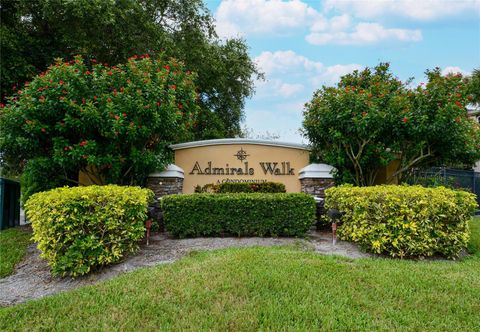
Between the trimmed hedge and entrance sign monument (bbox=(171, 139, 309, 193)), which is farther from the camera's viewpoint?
entrance sign monument (bbox=(171, 139, 309, 193))

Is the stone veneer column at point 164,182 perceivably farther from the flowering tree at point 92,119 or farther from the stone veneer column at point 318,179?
the stone veneer column at point 318,179

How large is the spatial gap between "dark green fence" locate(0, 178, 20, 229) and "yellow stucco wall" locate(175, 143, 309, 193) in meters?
4.42

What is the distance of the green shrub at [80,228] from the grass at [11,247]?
121 centimetres

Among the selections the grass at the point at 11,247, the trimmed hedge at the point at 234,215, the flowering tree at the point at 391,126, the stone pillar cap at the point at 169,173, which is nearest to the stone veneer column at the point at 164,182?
the stone pillar cap at the point at 169,173

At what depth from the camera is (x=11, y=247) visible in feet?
23.0

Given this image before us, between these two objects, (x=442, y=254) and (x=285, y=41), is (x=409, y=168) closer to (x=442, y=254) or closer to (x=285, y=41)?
(x=442, y=254)

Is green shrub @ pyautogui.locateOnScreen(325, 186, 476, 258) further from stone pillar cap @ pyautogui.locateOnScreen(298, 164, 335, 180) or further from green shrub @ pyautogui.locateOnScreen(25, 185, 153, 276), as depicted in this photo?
green shrub @ pyautogui.locateOnScreen(25, 185, 153, 276)

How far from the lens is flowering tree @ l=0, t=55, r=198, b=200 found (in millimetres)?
7129

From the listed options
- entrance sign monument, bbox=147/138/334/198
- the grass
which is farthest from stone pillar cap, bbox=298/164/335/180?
the grass

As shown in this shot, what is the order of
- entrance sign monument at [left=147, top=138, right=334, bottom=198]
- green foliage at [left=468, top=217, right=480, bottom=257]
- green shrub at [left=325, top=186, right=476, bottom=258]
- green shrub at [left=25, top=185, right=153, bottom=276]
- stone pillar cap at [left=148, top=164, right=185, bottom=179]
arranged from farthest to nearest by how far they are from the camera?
1. entrance sign monument at [left=147, top=138, right=334, bottom=198]
2. stone pillar cap at [left=148, top=164, right=185, bottom=179]
3. green foliage at [left=468, top=217, right=480, bottom=257]
4. green shrub at [left=325, top=186, right=476, bottom=258]
5. green shrub at [left=25, top=185, right=153, bottom=276]

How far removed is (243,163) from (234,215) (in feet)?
9.99

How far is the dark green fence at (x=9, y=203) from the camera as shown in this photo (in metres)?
9.08

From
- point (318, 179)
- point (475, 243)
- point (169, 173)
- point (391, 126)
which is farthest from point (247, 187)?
point (475, 243)

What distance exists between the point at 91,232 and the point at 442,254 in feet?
18.5
